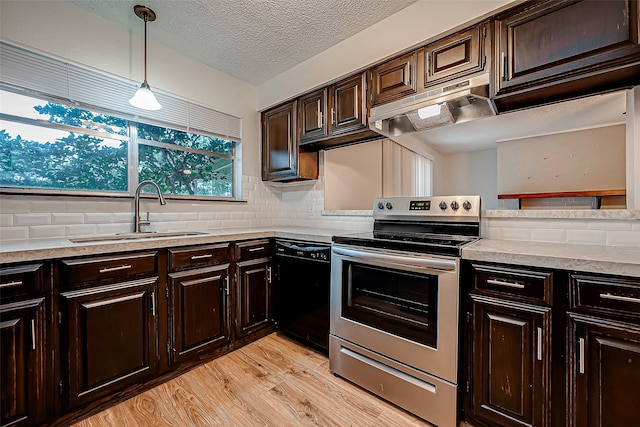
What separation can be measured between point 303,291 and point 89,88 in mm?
2118

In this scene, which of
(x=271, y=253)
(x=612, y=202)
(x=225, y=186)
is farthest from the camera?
(x=225, y=186)

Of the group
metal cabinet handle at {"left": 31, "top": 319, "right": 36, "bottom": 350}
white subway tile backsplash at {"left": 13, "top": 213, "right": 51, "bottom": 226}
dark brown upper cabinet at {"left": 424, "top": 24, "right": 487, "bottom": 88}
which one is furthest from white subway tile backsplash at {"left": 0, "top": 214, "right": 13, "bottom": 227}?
dark brown upper cabinet at {"left": 424, "top": 24, "right": 487, "bottom": 88}

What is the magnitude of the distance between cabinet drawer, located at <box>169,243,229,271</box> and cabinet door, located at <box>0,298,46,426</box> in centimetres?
62

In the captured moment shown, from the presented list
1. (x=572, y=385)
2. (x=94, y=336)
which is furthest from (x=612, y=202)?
(x=94, y=336)

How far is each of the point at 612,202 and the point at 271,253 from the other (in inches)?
88.3

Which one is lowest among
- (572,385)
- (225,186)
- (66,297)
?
(572,385)

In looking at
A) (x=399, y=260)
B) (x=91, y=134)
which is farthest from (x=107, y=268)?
(x=399, y=260)

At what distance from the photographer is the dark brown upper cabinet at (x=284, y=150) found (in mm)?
2646

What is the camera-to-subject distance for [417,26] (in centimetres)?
178

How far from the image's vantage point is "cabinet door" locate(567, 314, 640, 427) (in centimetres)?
101

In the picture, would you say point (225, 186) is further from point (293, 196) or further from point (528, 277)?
point (528, 277)

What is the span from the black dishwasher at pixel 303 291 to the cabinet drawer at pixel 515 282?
960mm

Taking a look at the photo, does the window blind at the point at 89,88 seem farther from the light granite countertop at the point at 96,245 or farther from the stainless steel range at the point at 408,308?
the stainless steel range at the point at 408,308

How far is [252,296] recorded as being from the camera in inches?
88.3
